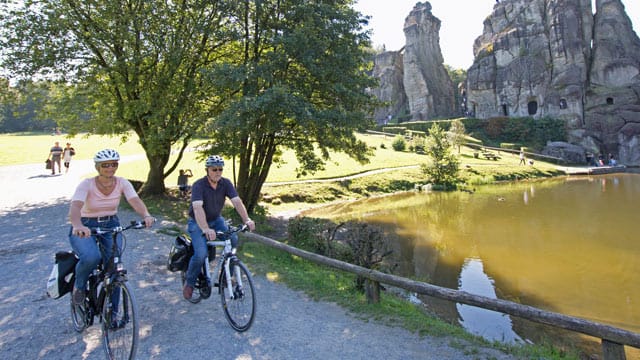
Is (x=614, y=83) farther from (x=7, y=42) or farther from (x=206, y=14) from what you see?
(x=7, y=42)

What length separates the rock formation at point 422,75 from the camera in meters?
74.2

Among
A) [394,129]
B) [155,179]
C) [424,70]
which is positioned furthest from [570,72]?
[155,179]

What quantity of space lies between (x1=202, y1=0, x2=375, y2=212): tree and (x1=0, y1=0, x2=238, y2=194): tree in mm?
1615

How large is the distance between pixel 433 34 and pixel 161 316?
82.4m

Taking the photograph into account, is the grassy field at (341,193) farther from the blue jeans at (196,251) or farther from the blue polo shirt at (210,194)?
the blue polo shirt at (210,194)

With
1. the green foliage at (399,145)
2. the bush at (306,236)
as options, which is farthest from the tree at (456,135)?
the bush at (306,236)

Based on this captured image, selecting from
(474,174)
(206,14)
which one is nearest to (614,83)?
(474,174)

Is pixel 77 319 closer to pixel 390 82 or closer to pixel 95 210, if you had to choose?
pixel 95 210

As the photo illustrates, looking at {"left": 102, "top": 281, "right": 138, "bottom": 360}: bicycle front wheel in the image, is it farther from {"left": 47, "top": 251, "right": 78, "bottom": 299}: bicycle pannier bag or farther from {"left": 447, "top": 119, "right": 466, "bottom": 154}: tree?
{"left": 447, "top": 119, "right": 466, "bottom": 154}: tree

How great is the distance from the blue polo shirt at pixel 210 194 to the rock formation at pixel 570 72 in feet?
199

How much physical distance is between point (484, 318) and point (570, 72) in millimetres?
64542

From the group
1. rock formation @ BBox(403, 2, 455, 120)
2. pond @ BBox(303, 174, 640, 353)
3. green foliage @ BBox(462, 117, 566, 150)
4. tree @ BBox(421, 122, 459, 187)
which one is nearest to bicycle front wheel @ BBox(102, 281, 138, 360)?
pond @ BBox(303, 174, 640, 353)

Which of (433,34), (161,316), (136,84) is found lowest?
(161,316)

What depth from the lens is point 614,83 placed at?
5941cm
